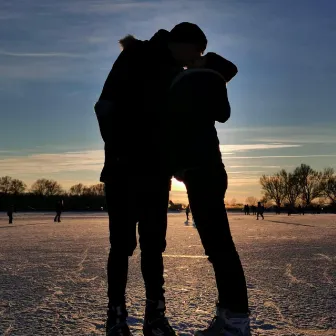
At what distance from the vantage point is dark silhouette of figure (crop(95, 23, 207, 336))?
244cm

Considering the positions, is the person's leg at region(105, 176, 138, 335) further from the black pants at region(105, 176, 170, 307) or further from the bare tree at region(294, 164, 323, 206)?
the bare tree at region(294, 164, 323, 206)

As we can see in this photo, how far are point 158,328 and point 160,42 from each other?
5.36 ft

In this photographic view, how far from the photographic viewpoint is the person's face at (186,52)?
7.95 feet

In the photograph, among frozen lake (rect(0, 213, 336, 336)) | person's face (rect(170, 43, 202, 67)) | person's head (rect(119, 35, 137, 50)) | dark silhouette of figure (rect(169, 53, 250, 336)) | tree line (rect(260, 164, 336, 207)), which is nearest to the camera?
dark silhouette of figure (rect(169, 53, 250, 336))

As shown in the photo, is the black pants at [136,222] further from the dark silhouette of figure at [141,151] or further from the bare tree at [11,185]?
the bare tree at [11,185]

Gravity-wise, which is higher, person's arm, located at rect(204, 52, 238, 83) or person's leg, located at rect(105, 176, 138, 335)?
person's arm, located at rect(204, 52, 238, 83)

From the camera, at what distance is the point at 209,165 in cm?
233

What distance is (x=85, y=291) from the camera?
12.7ft

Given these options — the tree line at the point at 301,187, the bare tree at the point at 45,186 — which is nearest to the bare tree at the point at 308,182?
the tree line at the point at 301,187

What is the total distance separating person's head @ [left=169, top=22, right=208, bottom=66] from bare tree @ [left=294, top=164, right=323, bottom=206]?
116102mm

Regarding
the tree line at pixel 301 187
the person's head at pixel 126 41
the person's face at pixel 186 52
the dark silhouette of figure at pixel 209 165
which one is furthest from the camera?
the tree line at pixel 301 187

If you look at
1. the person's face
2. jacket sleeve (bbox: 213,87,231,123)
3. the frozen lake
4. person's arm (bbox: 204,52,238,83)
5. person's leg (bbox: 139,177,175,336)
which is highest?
the person's face

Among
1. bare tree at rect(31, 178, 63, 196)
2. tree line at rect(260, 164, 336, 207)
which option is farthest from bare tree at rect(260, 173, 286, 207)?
bare tree at rect(31, 178, 63, 196)

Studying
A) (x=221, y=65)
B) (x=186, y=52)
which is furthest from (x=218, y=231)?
(x=186, y=52)
